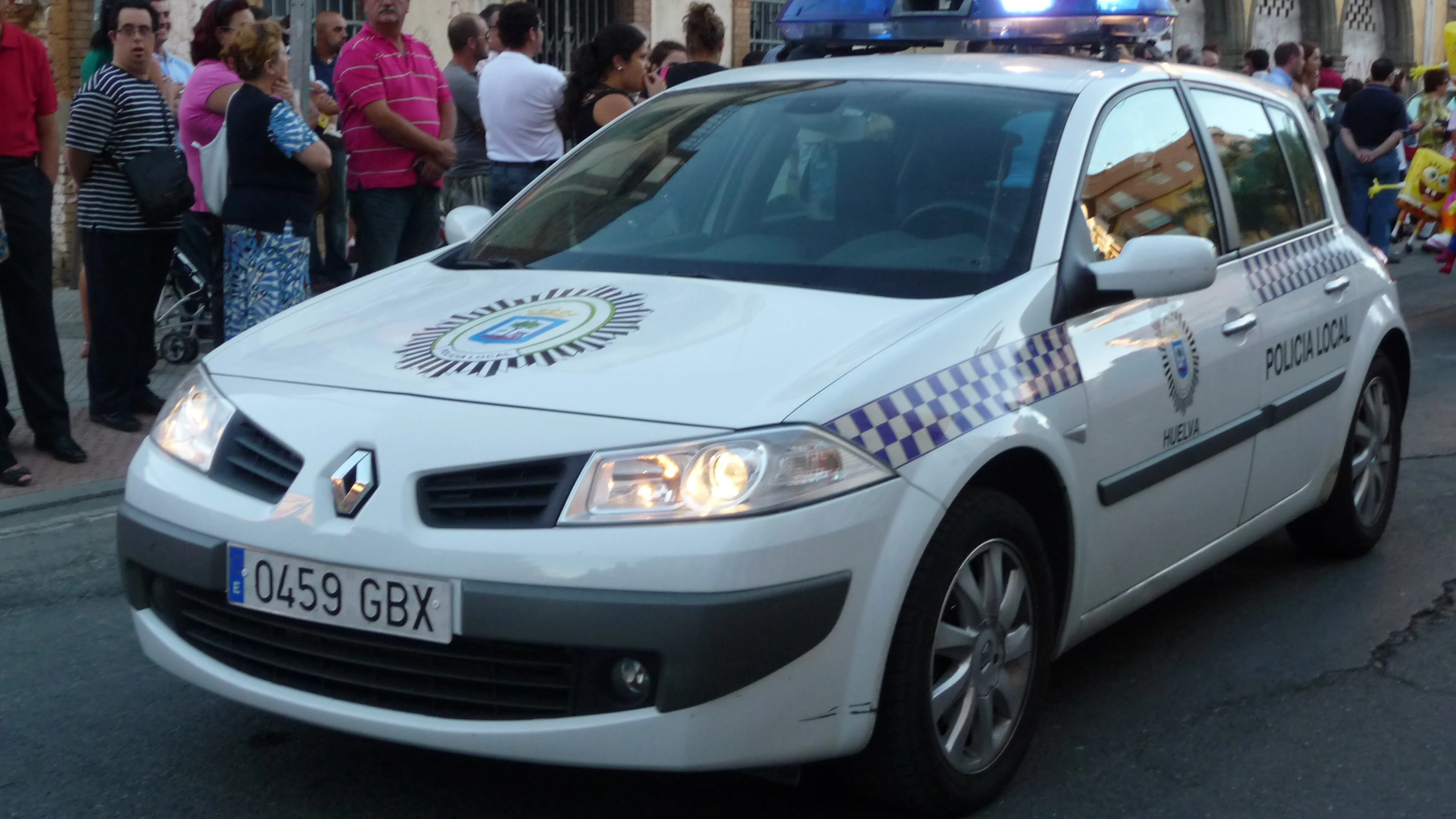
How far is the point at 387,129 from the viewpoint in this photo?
805cm

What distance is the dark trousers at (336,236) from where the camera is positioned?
36.8ft

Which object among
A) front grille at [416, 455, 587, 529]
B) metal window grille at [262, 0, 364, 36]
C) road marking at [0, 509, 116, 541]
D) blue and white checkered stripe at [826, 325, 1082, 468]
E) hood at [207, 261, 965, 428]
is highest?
metal window grille at [262, 0, 364, 36]

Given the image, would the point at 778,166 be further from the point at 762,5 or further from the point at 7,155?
the point at 762,5

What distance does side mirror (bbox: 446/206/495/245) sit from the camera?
454 centimetres

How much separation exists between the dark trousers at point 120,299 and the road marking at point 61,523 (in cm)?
141

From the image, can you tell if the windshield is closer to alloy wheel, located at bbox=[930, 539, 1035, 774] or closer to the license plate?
alloy wheel, located at bbox=[930, 539, 1035, 774]

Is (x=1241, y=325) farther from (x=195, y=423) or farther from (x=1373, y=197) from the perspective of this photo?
(x=1373, y=197)

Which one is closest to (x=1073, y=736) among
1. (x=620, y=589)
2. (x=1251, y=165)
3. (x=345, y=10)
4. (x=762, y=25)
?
(x=620, y=589)

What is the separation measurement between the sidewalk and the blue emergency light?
3.21m

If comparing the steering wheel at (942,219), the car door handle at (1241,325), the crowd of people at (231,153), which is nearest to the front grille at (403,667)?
the steering wheel at (942,219)

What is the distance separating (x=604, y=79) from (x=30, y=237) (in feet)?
9.32

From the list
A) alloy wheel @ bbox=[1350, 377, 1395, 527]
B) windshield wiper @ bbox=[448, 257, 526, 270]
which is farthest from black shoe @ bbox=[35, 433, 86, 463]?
alloy wheel @ bbox=[1350, 377, 1395, 527]

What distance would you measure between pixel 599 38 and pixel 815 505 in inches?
227

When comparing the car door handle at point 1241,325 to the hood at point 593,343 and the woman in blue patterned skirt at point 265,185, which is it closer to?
the hood at point 593,343
